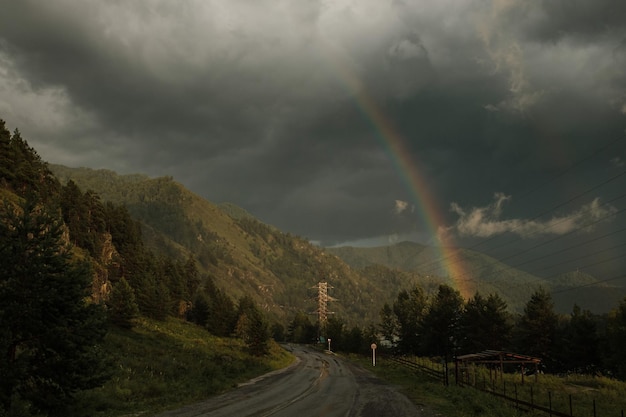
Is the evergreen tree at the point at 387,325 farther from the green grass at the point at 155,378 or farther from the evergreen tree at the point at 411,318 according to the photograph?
the green grass at the point at 155,378

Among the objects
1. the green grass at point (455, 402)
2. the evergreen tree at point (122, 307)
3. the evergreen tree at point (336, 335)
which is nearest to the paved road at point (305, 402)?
the green grass at point (455, 402)

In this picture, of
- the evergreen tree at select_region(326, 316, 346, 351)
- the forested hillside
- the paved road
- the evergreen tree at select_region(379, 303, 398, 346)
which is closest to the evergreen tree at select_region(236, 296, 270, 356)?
the forested hillside

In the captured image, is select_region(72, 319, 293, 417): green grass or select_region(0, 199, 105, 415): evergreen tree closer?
select_region(0, 199, 105, 415): evergreen tree

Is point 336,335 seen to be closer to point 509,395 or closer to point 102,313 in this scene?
point 509,395

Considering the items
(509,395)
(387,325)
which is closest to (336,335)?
(387,325)

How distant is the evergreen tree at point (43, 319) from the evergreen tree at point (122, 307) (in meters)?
46.9

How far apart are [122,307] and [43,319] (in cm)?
4843

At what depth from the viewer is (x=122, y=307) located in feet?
201

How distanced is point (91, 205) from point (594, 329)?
10042cm

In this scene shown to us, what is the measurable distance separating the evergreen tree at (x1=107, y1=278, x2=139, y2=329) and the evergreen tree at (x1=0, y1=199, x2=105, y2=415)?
4693 centimetres

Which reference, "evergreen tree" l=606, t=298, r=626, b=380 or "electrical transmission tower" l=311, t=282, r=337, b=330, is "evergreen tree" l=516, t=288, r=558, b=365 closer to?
"evergreen tree" l=606, t=298, r=626, b=380

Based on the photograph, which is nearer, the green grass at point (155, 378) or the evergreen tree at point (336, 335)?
the green grass at point (155, 378)

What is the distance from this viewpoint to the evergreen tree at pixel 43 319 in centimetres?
1609

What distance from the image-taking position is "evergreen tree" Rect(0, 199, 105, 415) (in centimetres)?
1609
